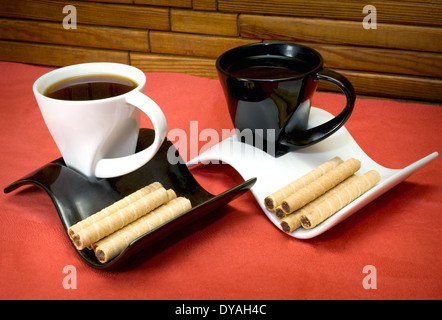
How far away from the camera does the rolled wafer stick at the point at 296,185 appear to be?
61cm

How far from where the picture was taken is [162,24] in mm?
1161

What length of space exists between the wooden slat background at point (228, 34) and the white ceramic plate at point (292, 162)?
1.12ft

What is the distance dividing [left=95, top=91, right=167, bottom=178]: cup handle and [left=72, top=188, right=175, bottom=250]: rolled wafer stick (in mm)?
45

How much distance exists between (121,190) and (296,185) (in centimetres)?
22

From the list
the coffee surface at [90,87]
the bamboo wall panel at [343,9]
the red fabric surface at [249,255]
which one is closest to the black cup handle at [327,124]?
the red fabric surface at [249,255]

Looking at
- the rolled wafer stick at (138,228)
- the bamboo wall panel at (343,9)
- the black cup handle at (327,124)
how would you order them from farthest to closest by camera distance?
the bamboo wall panel at (343,9) → the black cup handle at (327,124) → the rolled wafer stick at (138,228)

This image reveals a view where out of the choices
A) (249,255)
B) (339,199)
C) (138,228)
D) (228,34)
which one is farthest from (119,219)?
(228,34)

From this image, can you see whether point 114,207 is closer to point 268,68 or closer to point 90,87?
point 90,87

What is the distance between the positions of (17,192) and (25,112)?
0.32m

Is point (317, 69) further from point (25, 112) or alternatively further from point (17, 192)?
point (25, 112)

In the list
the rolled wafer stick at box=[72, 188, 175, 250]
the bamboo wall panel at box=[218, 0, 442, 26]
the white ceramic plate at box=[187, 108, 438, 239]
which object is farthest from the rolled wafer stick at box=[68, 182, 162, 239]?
the bamboo wall panel at box=[218, 0, 442, 26]

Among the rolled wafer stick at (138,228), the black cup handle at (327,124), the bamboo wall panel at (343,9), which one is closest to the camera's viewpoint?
the rolled wafer stick at (138,228)

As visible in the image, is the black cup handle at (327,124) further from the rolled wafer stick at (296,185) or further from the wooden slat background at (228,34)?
the wooden slat background at (228,34)

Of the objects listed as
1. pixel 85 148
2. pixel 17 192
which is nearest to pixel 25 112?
pixel 17 192
